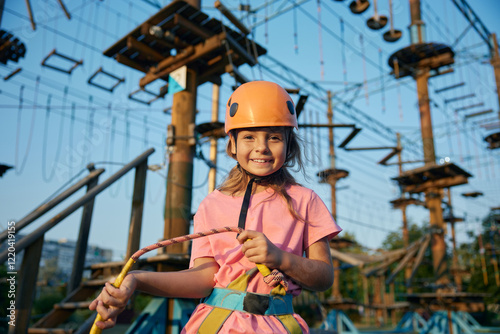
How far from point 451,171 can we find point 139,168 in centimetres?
1034

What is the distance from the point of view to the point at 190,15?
5801 millimetres

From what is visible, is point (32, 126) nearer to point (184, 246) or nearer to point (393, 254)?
point (184, 246)

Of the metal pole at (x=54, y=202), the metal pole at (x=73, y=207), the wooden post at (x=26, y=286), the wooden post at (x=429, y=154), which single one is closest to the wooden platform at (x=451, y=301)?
the wooden post at (x=429, y=154)

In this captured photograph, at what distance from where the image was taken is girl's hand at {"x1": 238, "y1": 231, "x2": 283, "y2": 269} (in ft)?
4.19

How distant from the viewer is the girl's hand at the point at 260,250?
50.3 inches

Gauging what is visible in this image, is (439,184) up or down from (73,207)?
up

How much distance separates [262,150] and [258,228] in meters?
0.31

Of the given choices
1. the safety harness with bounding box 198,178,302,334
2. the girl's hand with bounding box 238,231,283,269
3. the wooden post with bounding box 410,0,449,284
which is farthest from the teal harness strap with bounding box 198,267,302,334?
the wooden post with bounding box 410,0,449,284

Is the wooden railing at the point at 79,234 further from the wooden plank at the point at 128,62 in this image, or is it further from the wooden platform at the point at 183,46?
the wooden plank at the point at 128,62

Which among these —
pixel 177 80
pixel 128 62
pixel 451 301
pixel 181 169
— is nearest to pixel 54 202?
pixel 181 169

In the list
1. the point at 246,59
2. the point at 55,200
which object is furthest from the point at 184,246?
the point at 246,59

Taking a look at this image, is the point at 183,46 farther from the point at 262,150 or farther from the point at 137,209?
the point at 262,150

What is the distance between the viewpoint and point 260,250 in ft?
4.19

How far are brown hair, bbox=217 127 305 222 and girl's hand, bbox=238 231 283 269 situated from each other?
0.94 ft
